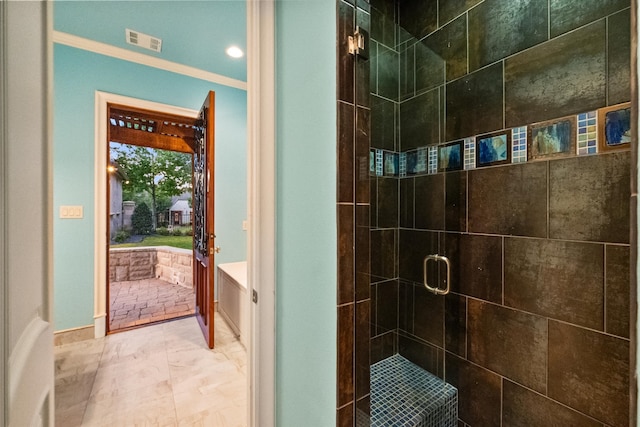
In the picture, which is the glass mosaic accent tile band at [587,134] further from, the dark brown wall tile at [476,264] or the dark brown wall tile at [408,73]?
the dark brown wall tile at [408,73]

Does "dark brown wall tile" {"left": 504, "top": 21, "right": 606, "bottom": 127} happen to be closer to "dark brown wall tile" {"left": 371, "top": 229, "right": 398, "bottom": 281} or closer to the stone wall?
"dark brown wall tile" {"left": 371, "top": 229, "right": 398, "bottom": 281}

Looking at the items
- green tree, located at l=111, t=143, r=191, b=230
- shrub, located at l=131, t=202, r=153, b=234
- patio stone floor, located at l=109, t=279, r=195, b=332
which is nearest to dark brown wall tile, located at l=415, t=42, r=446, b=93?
patio stone floor, located at l=109, t=279, r=195, b=332

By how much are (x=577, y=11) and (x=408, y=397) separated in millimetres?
1840

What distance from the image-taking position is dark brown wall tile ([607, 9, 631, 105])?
0.89m

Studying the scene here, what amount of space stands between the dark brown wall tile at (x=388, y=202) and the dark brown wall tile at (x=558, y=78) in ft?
2.01

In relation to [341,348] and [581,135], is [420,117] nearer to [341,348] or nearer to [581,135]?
[581,135]

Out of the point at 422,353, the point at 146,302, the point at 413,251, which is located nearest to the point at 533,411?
the point at 422,353

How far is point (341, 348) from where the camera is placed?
84cm

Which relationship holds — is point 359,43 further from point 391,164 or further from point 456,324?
point 456,324

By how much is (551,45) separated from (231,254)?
10.6 ft

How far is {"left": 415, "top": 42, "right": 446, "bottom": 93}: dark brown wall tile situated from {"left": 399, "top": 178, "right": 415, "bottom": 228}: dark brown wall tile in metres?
0.53

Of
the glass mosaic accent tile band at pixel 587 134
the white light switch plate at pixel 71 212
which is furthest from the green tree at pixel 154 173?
the glass mosaic accent tile band at pixel 587 134

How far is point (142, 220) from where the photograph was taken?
224 inches

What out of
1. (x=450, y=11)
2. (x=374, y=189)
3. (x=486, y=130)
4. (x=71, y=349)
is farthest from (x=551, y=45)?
(x=71, y=349)
